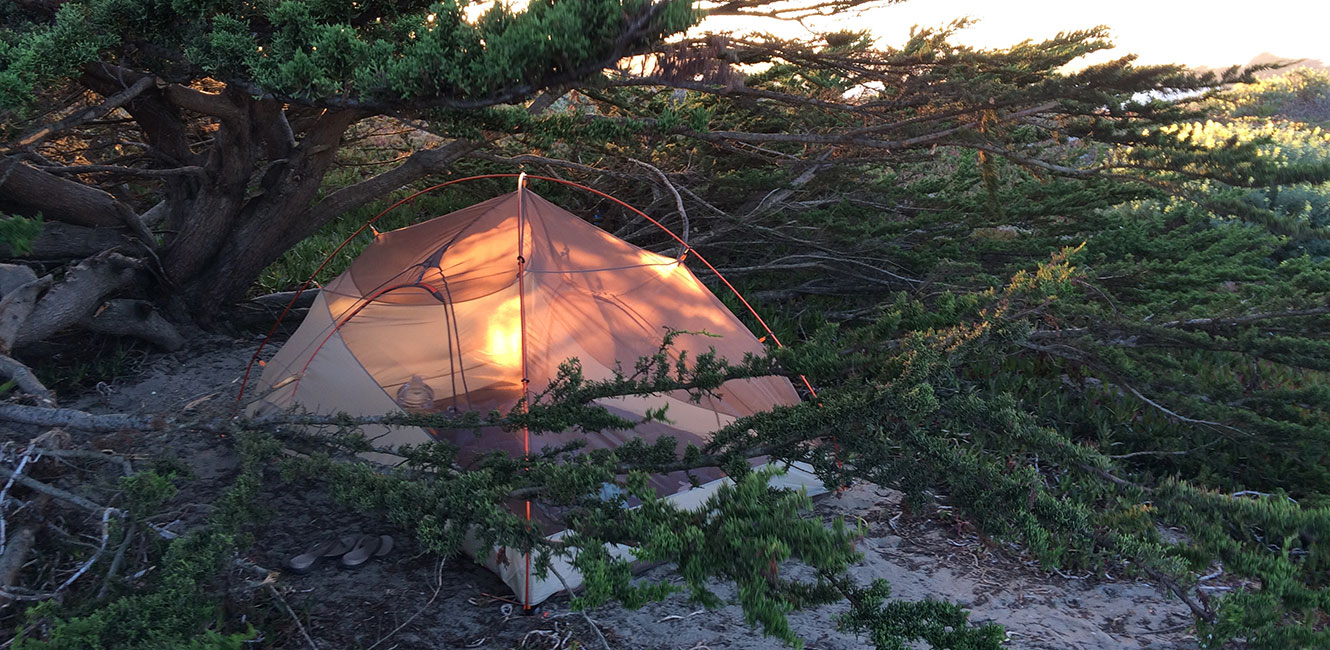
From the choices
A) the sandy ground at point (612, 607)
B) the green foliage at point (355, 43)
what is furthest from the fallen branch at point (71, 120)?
the sandy ground at point (612, 607)

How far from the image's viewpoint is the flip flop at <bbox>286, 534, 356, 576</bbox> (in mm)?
3717

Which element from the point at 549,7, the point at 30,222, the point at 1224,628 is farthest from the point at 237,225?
the point at 1224,628

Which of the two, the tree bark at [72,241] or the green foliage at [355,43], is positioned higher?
the green foliage at [355,43]

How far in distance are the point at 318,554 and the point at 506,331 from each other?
127 cm

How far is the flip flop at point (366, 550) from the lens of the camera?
3771mm

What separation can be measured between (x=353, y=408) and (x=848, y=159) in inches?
137

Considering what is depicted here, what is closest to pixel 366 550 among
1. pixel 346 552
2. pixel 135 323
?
pixel 346 552

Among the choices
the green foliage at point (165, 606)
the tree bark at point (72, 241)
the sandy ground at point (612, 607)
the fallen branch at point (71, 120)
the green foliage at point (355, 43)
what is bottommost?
the sandy ground at point (612, 607)

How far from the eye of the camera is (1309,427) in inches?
168

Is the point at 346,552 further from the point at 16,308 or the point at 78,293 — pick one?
the point at 78,293

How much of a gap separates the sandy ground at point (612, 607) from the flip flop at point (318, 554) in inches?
1.7

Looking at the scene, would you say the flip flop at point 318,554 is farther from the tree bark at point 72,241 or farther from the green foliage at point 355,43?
the tree bark at point 72,241

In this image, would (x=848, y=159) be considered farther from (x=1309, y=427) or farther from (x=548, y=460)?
(x=548, y=460)

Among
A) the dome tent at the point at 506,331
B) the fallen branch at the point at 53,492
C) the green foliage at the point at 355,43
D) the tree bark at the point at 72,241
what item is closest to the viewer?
the green foliage at the point at 355,43
